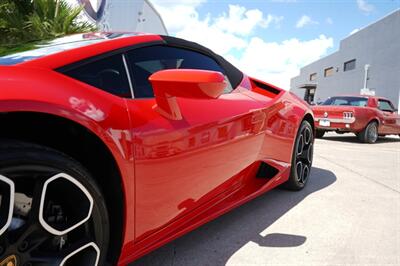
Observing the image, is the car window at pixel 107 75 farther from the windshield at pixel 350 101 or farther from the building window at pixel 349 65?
the building window at pixel 349 65

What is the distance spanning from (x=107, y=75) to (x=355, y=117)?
8.15 metres

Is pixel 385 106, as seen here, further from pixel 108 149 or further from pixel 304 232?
pixel 108 149

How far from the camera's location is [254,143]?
250cm

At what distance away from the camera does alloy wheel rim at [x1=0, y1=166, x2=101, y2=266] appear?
1.15 metres

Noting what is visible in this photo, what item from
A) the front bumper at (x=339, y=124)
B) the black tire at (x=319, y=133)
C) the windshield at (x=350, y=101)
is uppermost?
the windshield at (x=350, y=101)

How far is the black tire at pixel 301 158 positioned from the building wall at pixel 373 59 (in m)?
20.1

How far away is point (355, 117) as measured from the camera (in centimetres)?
873

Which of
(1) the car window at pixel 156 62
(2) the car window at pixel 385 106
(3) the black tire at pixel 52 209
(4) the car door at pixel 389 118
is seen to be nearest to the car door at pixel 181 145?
(1) the car window at pixel 156 62

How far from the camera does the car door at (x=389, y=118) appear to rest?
9746mm

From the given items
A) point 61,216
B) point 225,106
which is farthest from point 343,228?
point 61,216

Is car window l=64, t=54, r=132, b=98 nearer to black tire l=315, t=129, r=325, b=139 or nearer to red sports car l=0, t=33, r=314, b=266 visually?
red sports car l=0, t=33, r=314, b=266

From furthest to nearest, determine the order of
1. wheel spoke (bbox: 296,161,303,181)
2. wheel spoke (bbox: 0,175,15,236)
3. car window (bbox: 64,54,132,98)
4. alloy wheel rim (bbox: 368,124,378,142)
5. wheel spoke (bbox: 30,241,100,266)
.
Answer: alloy wheel rim (bbox: 368,124,378,142) < wheel spoke (bbox: 296,161,303,181) < car window (bbox: 64,54,132,98) < wheel spoke (bbox: 30,241,100,266) < wheel spoke (bbox: 0,175,15,236)

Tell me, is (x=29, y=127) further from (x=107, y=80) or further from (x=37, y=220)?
(x=107, y=80)

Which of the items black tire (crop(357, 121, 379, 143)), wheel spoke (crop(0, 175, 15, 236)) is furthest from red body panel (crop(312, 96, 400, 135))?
wheel spoke (crop(0, 175, 15, 236))
